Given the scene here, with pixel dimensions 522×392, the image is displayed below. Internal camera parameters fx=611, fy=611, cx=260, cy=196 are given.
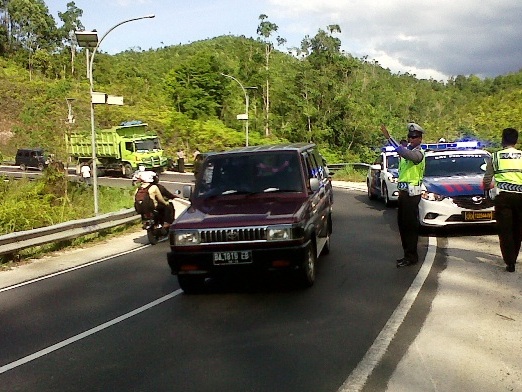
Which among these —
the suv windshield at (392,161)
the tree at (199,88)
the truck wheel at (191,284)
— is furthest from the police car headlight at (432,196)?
the tree at (199,88)

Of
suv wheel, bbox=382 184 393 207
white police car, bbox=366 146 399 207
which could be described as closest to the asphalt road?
white police car, bbox=366 146 399 207

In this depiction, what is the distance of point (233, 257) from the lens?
721cm

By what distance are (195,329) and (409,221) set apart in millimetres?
3977

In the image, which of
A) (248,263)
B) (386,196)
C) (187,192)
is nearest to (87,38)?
(187,192)

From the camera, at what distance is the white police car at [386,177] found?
56.9 ft

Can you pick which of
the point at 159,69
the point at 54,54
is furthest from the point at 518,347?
the point at 159,69

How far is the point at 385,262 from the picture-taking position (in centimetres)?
948

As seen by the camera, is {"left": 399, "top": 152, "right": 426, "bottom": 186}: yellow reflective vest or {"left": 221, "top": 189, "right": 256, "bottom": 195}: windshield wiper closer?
{"left": 221, "top": 189, "right": 256, "bottom": 195}: windshield wiper

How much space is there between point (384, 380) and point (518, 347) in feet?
4.85

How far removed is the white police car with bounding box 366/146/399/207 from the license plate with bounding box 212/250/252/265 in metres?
10.6

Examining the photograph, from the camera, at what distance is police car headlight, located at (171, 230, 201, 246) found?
287 inches

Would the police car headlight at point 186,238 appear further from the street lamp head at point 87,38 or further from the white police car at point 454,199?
the street lamp head at point 87,38

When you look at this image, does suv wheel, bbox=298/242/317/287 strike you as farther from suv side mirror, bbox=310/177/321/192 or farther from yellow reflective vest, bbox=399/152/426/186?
yellow reflective vest, bbox=399/152/426/186

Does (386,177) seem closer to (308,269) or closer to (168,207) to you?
(168,207)
